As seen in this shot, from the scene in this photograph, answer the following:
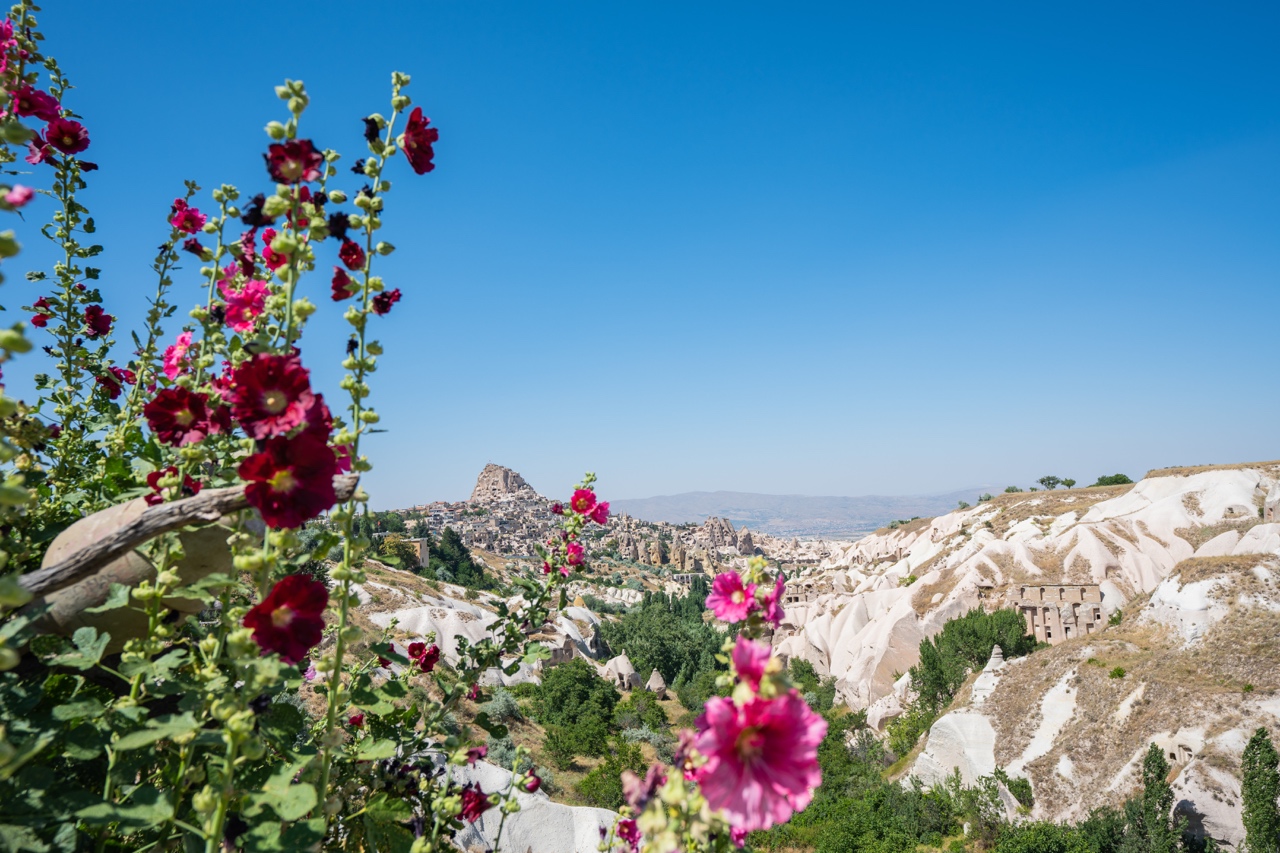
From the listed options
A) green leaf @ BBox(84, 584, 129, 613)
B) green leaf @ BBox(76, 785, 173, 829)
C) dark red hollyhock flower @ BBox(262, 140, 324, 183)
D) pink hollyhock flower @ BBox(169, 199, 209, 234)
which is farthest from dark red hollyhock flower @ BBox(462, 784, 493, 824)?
pink hollyhock flower @ BBox(169, 199, 209, 234)

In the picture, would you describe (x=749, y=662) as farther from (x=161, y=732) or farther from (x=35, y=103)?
(x=35, y=103)

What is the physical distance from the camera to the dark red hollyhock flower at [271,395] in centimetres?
149

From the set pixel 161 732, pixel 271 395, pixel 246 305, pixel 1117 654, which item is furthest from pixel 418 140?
pixel 1117 654

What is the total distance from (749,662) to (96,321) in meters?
3.87

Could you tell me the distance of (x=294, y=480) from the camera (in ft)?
5.09

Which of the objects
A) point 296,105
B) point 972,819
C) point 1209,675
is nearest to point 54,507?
point 296,105

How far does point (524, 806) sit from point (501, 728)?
7.56 metres

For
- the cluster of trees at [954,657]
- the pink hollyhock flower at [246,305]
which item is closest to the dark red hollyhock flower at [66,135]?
the pink hollyhock flower at [246,305]

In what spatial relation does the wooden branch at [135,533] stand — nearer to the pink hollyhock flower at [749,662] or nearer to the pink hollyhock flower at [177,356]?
the pink hollyhock flower at [177,356]

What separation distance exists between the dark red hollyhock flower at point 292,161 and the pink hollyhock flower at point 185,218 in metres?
1.41

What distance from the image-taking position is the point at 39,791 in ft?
4.61

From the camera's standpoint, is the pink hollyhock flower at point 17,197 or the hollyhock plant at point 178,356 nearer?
the pink hollyhock flower at point 17,197

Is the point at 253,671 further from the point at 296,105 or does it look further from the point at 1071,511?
the point at 1071,511

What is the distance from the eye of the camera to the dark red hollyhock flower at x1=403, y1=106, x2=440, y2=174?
2.21 m
